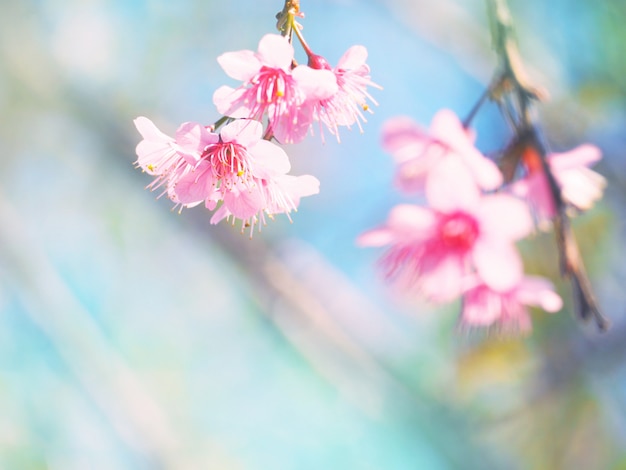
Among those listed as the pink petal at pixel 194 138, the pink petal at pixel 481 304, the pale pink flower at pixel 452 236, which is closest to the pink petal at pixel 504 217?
the pale pink flower at pixel 452 236

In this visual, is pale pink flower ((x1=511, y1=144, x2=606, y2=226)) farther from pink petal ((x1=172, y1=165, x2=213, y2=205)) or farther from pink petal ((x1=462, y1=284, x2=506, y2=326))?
pink petal ((x1=172, y1=165, x2=213, y2=205))

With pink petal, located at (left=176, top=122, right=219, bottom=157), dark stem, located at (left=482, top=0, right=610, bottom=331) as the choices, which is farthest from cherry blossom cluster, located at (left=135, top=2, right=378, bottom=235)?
dark stem, located at (left=482, top=0, right=610, bottom=331)

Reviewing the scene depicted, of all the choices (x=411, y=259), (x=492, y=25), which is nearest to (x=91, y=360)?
(x=411, y=259)

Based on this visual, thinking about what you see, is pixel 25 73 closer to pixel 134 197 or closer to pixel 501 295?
pixel 134 197

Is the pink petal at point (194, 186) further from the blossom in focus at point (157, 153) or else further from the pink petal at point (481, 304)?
the pink petal at point (481, 304)

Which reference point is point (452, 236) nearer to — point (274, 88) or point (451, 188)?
point (451, 188)

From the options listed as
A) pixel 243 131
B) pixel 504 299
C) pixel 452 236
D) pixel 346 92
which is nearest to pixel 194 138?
pixel 243 131
